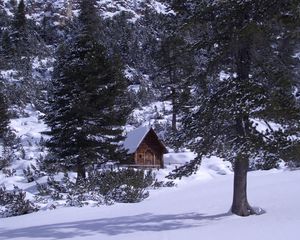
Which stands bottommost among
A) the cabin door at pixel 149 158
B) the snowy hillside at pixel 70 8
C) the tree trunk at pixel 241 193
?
the tree trunk at pixel 241 193

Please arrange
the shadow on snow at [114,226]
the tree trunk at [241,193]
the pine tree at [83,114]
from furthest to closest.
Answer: the pine tree at [83,114] < the tree trunk at [241,193] < the shadow on snow at [114,226]

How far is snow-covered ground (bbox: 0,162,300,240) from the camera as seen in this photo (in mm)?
9805

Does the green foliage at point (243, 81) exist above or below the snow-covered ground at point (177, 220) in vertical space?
above

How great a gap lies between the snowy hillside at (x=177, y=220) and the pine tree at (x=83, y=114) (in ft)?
23.0

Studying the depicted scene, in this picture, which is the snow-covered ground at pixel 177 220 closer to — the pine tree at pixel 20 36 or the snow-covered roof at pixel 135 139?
the snow-covered roof at pixel 135 139

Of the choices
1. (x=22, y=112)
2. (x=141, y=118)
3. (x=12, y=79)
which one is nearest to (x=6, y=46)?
(x=12, y=79)

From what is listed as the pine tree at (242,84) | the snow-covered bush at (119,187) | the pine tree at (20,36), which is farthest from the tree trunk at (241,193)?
the pine tree at (20,36)

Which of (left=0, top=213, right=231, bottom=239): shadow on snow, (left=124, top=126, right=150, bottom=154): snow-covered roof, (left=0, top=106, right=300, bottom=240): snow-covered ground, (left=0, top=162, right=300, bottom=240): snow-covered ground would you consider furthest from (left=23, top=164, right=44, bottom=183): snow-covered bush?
(left=0, top=213, right=231, bottom=239): shadow on snow

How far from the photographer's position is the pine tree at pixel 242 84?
11016mm

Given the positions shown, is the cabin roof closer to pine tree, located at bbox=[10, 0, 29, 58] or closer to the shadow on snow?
the shadow on snow

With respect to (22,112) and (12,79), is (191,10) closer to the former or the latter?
(22,112)

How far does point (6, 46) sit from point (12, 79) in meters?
8.14

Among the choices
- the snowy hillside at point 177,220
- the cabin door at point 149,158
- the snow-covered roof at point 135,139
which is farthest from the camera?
the cabin door at point 149,158

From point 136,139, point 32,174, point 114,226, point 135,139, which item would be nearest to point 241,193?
point 114,226
